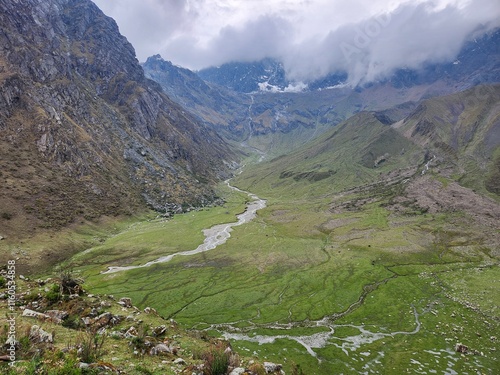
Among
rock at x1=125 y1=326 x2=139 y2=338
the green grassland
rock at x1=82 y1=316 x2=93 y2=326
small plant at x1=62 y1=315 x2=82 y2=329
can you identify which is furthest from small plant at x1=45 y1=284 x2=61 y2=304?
the green grassland

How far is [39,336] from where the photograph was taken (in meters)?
31.2

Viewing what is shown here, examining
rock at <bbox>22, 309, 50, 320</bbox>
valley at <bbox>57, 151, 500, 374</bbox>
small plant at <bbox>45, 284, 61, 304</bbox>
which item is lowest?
valley at <bbox>57, 151, 500, 374</bbox>

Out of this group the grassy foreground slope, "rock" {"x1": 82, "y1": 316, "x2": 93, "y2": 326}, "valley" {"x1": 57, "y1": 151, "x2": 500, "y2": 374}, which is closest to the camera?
"rock" {"x1": 82, "y1": 316, "x2": 93, "y2": 326}

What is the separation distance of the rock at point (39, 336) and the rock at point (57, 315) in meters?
7.83

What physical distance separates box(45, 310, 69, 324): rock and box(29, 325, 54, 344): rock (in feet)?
25.7

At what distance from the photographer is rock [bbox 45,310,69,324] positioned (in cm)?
3934

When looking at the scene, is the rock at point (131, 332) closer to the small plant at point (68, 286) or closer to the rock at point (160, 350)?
the rock at point (160, 350)

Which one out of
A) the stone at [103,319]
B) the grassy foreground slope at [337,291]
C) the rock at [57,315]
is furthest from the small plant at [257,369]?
the grassy foreground slope at [337,291]

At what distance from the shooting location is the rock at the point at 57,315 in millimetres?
39344

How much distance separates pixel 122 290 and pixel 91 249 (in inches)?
2280

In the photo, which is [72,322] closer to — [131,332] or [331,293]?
[131,332]

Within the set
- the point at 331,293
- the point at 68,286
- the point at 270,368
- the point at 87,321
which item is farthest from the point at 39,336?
the point at 331,293

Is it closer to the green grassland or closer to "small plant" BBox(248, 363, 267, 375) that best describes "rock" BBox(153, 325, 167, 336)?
"small plant" BBox(248, 363, 267, 375)

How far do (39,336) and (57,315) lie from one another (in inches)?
445
